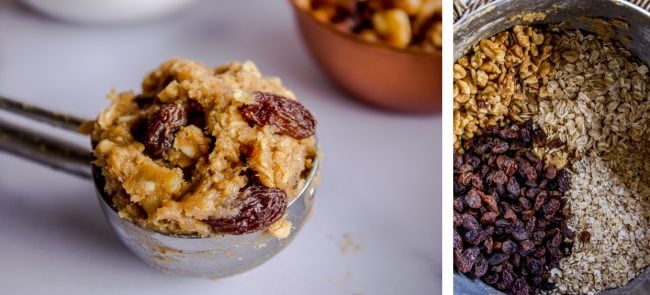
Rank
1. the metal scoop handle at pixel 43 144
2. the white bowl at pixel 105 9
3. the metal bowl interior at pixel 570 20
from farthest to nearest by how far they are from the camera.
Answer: the white bowl at pixel 105 9 < the metal scoop handle at pixel 43 144 < the metal bowl interior at pixel 570 20

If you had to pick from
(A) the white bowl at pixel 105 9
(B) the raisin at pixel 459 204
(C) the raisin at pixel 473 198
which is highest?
(C) the raisin at pixel 473 198

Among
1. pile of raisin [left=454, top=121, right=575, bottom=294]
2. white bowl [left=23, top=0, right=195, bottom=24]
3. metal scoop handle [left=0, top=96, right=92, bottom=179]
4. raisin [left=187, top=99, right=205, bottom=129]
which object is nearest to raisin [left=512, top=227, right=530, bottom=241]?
pile of raisin [left=454, top=121, right=575, bottom=294]

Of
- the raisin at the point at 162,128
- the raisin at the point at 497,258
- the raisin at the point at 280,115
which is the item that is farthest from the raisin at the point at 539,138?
the raisin at the point at 162,128

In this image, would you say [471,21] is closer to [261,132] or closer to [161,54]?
[261,132]

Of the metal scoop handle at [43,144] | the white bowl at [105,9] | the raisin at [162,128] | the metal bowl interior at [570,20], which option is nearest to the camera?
the metal bowl interior at [570,20]

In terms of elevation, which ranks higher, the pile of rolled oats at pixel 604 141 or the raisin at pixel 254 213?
the pile of rolled oats at pixel 604 141

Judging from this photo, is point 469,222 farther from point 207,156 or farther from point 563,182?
point 207,156

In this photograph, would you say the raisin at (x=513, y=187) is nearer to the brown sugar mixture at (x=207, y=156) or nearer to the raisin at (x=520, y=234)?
the raisin at (x=520, y=234)

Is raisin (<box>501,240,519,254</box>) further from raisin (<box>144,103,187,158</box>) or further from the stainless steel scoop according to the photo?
raisin (<box>144,103,187,158</box>)

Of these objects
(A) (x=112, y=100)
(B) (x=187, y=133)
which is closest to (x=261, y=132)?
A: (B) (x=187, y=133)
